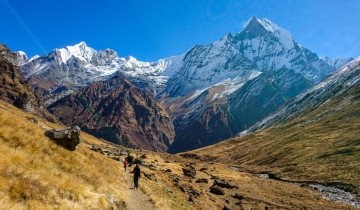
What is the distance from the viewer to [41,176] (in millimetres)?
11383

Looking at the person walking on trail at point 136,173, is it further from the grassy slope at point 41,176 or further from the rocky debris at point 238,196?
the rocky debris at point 238,196

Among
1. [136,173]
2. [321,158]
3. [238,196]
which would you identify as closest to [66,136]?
[136,173]

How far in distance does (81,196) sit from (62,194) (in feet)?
4.27

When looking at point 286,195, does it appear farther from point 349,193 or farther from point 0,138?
point 0,138

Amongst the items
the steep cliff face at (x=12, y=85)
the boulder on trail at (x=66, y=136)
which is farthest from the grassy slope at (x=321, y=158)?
the steep cliff face at (x=12, y=85)

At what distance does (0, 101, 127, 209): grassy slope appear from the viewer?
9109 mm

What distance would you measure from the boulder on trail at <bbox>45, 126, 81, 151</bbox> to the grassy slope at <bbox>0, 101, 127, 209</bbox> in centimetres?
139

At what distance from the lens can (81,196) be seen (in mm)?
12070

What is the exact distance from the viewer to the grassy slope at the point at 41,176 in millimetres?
9109

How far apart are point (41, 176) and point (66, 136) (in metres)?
9.17

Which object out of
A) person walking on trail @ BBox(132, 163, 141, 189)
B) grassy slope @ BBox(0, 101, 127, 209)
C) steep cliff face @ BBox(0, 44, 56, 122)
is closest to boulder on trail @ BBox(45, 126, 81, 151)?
grassy slope @ BBox(0, 101, 127, 209)

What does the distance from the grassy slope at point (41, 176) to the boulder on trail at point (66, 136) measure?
139cm

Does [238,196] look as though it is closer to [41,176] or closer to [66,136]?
[66,136]

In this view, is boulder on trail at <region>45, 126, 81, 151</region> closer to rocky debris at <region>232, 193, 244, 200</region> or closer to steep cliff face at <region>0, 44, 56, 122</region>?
rocky debris at <region>232, 193, 244, 200</region>
